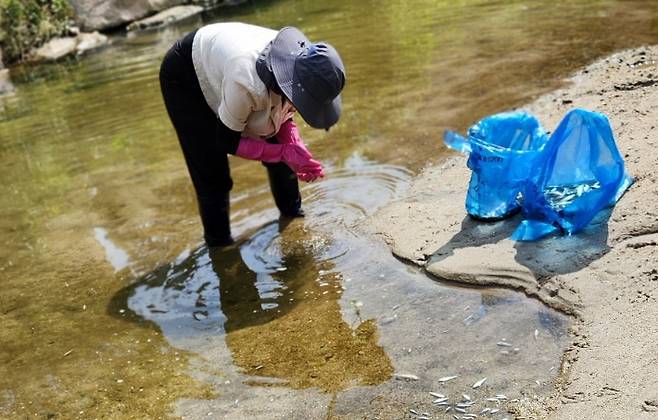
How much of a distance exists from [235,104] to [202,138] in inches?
24.1

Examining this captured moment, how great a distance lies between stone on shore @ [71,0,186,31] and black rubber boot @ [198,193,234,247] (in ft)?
39.9

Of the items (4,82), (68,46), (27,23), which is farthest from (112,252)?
(27,23)

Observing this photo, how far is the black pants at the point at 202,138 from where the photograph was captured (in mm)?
3678

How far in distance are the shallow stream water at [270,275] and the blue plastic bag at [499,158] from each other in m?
0.51

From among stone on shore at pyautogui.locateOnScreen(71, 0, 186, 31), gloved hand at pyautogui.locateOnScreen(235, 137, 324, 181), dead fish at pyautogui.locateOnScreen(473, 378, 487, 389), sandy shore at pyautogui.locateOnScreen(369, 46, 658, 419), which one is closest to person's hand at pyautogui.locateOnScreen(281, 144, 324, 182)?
gloved hand at pyautogui.locateOnScreen(235, 137, 324, 181)

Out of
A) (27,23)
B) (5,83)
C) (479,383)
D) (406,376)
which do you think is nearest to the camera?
(479,383)

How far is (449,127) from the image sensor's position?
5.28 m

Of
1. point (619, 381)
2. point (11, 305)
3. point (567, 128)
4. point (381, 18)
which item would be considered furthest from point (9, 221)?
point (381, 18)

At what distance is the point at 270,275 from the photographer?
12.4ft

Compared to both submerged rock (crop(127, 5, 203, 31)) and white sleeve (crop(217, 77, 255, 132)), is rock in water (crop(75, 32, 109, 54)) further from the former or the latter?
white sleeve (crop(217, 77, 255, 132))

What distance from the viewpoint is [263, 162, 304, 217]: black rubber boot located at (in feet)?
13.6

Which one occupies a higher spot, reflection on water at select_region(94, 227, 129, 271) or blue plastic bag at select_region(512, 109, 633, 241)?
blue plastic bag at select_region(512, 109, 633, 241)

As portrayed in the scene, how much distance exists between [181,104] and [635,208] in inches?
87.1

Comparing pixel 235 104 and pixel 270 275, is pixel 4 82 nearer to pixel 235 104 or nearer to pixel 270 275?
pixel 270 275
